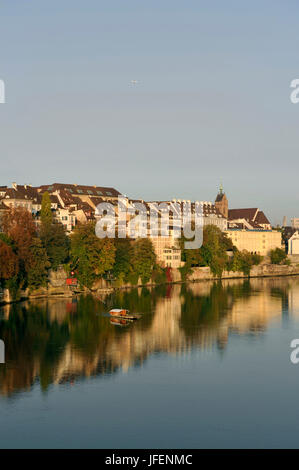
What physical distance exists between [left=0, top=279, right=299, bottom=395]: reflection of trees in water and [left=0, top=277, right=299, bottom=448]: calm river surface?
6cm

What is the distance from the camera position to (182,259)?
65.6 m

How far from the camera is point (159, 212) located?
72.6 m

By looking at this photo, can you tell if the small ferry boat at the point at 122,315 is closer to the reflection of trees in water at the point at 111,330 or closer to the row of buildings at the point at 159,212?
the reflection of trees in water at the point at 111,330

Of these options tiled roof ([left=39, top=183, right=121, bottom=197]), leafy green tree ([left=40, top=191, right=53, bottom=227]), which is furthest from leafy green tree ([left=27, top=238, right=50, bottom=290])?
tiled roof ([left=39, top=183, right=121, bottom=197])

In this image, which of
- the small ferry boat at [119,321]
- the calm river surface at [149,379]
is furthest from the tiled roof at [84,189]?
the small ferry boat at [119,321]

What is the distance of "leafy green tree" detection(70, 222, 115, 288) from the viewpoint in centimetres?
5025

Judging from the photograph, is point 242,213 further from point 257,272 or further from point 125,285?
point 125,285

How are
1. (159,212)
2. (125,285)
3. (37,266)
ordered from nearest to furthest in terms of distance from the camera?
(37,266) < (125,285) < (159,212)

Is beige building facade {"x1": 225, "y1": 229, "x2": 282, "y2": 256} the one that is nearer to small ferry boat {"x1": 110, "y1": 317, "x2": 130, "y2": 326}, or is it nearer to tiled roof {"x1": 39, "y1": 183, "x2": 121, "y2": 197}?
tiled roof {"x1": 39, "y1": 183, "x2": 121, "y2": 197}

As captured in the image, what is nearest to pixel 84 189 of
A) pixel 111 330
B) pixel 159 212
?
pixel 159 212

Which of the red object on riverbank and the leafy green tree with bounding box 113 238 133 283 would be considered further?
the red object on riverbank

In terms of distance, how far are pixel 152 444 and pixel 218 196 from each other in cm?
8087

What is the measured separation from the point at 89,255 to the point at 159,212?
23.3 m
